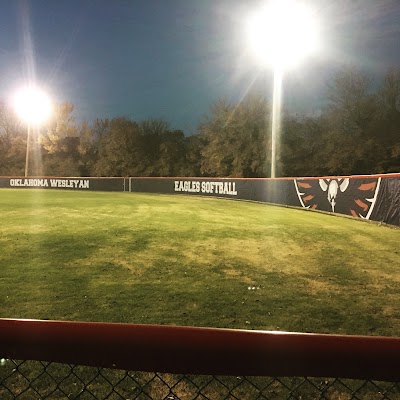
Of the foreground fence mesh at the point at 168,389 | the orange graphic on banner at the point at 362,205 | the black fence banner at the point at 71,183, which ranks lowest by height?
the black fence banner at the point at 71,183

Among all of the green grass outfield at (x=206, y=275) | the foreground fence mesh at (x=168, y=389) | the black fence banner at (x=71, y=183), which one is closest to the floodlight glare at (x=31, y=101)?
the black fence banner at (x=71, y=183)

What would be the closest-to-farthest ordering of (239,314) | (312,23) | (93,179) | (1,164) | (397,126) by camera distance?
(239,314) → (312,23) → (397,126) → (93,179) → (1,164)

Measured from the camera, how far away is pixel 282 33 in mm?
27000

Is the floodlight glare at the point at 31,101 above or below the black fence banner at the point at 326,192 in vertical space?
above

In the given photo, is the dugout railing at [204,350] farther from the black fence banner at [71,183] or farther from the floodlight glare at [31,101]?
the floodlight glare at [31,101]

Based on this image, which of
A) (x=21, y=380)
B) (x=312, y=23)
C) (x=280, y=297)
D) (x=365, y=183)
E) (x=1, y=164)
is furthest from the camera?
(x=1, y=164)

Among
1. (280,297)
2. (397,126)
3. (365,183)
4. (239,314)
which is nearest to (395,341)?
(239,314)

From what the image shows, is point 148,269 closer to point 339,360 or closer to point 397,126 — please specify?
point 339,360

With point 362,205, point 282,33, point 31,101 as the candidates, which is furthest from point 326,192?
point 31,101

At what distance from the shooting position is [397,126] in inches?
1554

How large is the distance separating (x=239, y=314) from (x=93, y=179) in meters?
40.5

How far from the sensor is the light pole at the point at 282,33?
26.4m

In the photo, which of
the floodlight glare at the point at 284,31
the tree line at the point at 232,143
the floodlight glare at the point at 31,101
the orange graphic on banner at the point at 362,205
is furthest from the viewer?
the floodlight glare at the point at 31,101

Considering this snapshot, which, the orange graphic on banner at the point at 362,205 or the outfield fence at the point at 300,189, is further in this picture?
the orange graphic on banner at the point at 362,205
